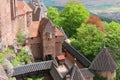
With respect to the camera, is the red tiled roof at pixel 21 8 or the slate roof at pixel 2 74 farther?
the red tiled roof at pixel 21 8

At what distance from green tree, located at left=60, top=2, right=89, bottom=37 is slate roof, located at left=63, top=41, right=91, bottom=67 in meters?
9.23

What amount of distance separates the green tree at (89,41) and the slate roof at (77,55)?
56.8 inches

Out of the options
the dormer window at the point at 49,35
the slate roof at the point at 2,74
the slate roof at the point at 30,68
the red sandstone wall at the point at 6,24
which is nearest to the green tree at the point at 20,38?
the red sandstone wall at the point at 6,24

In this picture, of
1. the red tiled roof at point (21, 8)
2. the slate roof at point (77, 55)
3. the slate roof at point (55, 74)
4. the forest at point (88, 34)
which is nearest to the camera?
the slate roof at point (55, 74)

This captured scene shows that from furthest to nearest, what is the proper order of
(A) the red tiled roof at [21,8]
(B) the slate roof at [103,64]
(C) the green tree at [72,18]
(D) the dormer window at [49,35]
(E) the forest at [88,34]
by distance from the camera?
(C) the green tree at [72,18]
(E) the forest at [88,34]
(D) the dormer window at [49,35]
(A) the red tiled roof at [21,8]
(B) the slate roof at [103,64]

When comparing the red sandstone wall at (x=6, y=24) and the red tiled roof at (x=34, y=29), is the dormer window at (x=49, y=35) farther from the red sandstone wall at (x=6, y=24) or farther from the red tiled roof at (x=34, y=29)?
the red sandstone wall at (x=6, y=24)

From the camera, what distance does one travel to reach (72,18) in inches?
2239

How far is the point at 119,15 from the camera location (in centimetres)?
9369

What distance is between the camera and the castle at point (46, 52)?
119 feet

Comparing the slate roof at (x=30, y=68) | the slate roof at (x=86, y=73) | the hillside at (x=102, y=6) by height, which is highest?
the slate roof at (x=30, y=68)

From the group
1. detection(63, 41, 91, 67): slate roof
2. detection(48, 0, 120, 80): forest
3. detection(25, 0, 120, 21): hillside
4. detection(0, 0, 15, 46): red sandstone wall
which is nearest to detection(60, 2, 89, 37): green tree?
detection(48, 0, 120, 80): forest

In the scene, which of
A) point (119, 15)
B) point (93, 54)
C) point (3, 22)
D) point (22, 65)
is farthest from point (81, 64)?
point (119, 15)

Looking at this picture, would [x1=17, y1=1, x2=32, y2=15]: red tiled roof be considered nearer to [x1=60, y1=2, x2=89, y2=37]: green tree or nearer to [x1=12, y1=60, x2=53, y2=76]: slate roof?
[x1=12, y1=60, x2=53, y2=76]: slate roof

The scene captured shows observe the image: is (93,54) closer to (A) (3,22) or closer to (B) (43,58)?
(B) (43,58)
